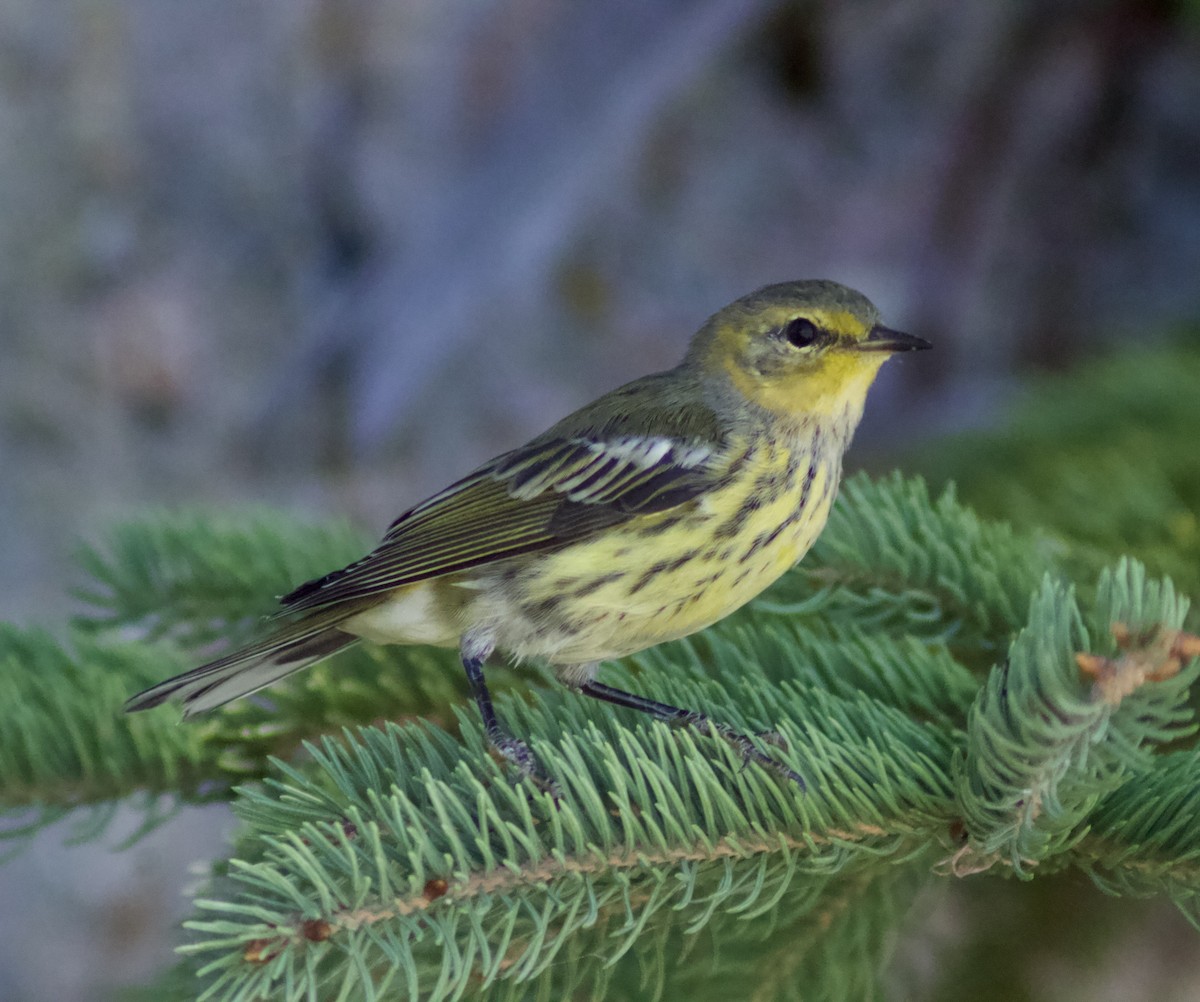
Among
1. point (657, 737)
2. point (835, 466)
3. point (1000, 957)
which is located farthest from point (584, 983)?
point (835, 466)

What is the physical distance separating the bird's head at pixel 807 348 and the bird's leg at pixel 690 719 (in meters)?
0.56

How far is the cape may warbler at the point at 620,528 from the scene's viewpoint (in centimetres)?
161

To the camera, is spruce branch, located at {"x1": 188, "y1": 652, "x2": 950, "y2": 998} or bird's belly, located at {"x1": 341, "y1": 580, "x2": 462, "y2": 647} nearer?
spruce branch, located at {"x1": 188, "y1": 652, "x2": 950, "y2": 998}

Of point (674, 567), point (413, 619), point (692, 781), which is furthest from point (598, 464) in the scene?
point (692, 781)

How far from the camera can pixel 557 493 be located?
5.97ft

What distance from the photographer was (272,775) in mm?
1521

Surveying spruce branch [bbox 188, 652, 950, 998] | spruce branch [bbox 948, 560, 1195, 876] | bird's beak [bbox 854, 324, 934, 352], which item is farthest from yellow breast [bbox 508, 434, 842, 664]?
spruce branch [bbox 948, 560, 1195, 876]

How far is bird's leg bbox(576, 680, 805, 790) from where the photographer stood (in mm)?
1143

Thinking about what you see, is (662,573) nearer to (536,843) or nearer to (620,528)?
(620,528)

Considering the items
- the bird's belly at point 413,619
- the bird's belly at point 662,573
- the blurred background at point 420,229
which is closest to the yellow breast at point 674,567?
the bird's belly at point 662,573

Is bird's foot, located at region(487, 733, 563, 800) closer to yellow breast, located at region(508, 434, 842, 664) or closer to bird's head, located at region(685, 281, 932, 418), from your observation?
yellow breast, located at region(508, 434, 842, 664)

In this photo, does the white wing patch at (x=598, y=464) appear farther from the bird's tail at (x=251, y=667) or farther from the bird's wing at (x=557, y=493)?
the bird's tail at (x=251, y=667)

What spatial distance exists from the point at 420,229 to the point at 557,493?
182 cm

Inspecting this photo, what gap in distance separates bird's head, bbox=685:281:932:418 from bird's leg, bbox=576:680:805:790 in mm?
563
